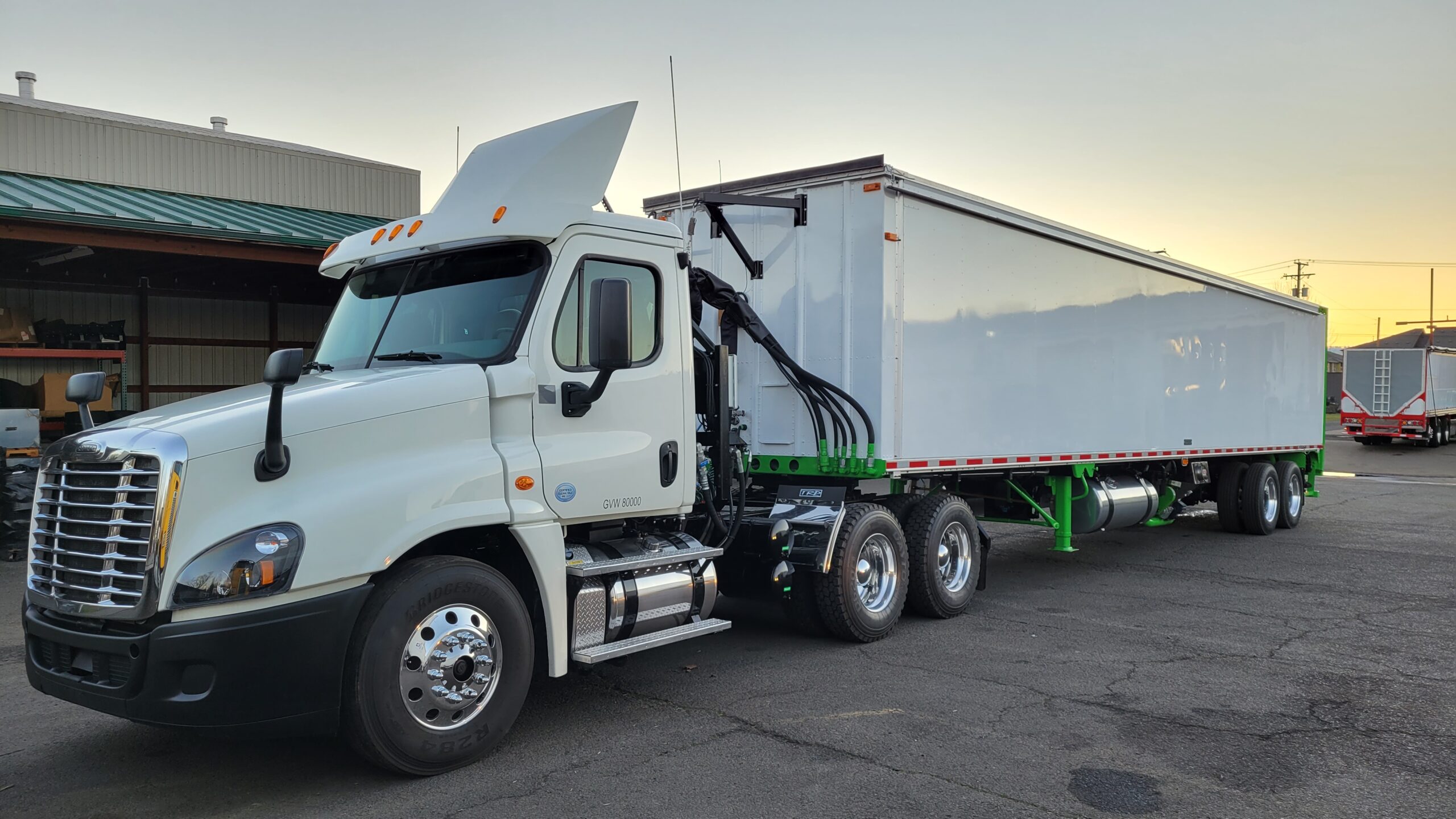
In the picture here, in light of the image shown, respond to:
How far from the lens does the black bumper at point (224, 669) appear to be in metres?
4.10

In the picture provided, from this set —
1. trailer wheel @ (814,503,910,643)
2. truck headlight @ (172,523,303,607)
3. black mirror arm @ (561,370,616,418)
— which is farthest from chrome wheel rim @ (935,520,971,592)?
truck headlight @ (172,523,303,607)

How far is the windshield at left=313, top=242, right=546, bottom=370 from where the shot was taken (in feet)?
17.5

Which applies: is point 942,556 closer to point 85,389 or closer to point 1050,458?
point 1050,458

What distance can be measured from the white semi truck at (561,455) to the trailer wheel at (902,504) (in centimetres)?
2

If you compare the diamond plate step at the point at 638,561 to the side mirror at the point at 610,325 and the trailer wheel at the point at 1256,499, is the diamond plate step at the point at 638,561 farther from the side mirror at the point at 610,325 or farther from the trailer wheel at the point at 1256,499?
the trailer wheel at the point at 1256,499

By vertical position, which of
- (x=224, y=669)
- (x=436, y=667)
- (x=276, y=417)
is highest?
(x=276, y=417)

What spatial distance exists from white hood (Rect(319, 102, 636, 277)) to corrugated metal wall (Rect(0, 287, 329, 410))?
11.6 metres

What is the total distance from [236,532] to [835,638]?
457 centimetres

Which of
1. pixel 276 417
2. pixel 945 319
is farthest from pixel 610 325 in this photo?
pixel 945 319

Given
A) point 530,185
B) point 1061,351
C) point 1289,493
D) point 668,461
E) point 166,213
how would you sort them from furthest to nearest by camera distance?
point 1289,493
point 166,213
point 1061,351
point 668,461
point 530,185

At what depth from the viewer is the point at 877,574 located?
7.73m

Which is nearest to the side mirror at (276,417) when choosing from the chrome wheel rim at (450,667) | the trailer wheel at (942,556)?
the chrome wheel rim at (450,667)

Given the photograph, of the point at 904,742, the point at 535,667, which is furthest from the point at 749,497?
the point at 904,742

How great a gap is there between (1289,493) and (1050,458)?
772 centimetres
